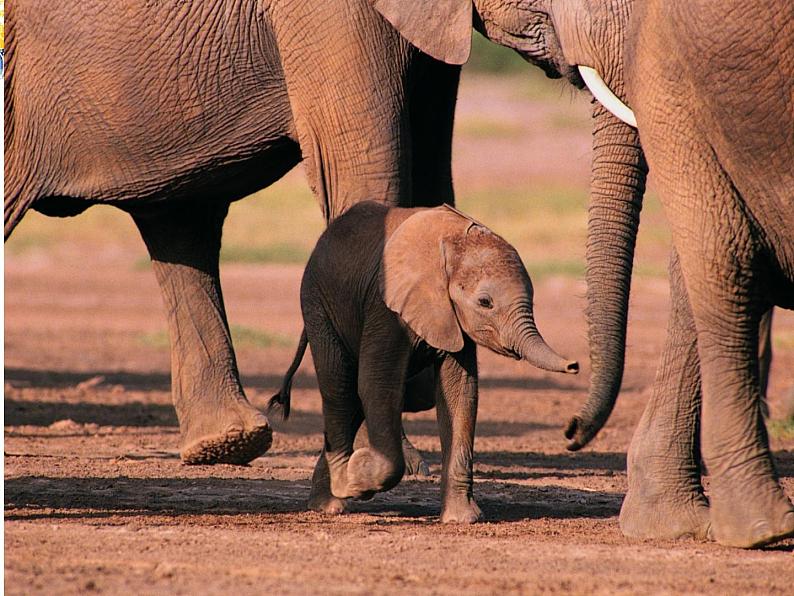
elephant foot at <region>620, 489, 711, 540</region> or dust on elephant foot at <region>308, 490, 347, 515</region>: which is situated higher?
elephant foot at <region>620, 489, 711, 540</region>

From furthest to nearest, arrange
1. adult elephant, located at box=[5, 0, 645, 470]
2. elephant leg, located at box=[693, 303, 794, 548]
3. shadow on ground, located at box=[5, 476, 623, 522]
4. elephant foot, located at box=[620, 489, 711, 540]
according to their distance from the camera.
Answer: adult elephant, located at box=[5, 0, 645, 470]
shadow on ground, located at box=[5, 476, 623, 522]
elephant foot, located at box=[620, 489, 711, 540]
elephant leg, located at box=[693, 303, 794, 548]

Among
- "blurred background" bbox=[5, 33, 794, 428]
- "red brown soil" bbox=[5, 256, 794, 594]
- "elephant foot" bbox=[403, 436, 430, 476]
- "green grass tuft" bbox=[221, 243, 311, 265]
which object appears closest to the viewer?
"red brown soil" bbox=[5, 256, 794, 594]

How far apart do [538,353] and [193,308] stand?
2.67 metres

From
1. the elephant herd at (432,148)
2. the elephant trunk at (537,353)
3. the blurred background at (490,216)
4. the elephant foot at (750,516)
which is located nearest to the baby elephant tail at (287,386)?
the elephant herd at (432,148)

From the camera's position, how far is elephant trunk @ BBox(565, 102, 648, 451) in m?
6.62

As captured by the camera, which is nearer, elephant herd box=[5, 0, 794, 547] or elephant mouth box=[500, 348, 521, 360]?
elephant herd box=[5, 0, 794, 547]

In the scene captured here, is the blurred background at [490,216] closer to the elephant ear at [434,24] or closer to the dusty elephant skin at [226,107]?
the dusty elephant skin at [226,107]

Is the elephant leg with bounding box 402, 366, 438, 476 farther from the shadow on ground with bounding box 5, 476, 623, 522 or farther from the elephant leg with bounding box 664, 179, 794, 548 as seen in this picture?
the elephant leg with bounding box 664, 179, 794, 548

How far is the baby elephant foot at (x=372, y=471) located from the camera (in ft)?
21.3

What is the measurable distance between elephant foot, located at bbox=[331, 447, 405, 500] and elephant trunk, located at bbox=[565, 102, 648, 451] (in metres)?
0.69

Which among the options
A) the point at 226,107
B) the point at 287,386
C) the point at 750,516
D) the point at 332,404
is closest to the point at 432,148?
the point at 226,107

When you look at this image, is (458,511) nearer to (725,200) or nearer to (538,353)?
(538,353)

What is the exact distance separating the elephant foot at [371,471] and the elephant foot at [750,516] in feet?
3.97

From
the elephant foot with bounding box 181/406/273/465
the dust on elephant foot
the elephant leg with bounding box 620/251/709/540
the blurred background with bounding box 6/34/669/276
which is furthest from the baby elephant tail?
the blurred background with bounding box 6/34/669/276
